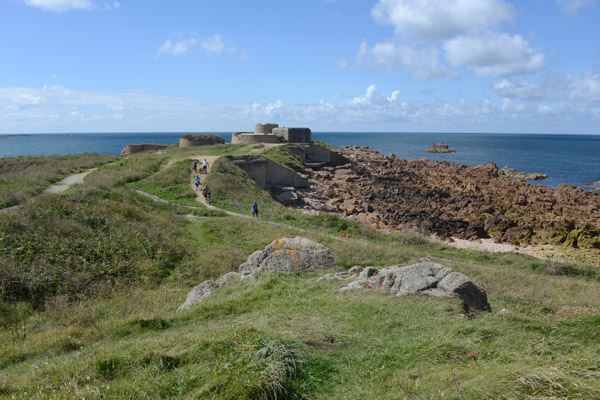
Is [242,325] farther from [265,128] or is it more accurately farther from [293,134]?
[265,128]

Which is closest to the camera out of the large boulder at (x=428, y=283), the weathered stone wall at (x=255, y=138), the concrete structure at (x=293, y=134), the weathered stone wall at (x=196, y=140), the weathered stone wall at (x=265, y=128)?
the large boulder at (x=428, y=283)

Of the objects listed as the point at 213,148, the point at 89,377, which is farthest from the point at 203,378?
the point at 213,148

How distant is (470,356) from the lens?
4.65 metres

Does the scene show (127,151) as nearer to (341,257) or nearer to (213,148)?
(213,148)

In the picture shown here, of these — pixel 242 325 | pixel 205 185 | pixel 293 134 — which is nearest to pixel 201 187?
pixel 205 185

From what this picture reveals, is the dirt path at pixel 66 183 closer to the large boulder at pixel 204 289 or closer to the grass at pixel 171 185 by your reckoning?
the grass at pixel 171 185

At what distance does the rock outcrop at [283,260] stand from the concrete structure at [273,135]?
3826cm

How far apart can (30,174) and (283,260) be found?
74.4ft

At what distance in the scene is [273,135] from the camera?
165ft

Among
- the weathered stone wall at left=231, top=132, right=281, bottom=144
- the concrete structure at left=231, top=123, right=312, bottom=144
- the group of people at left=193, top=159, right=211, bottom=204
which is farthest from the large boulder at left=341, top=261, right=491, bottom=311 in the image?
the concrete structure at left=231, top=123, right=312, bottom=144

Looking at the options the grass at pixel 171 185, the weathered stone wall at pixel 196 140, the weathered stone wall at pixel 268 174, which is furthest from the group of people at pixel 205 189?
the weathered stone wall at pixel 196 140

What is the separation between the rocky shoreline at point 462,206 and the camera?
24.8 metres

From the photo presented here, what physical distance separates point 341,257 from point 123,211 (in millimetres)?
9778

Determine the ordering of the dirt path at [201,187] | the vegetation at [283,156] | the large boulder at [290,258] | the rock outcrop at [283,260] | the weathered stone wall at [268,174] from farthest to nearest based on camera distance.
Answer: the vegetation at [283,156], the weathered stone wall at [268,174], the dirt path at [201,187], the large boulder at [290,258], the rock outcrop at [283,260]
